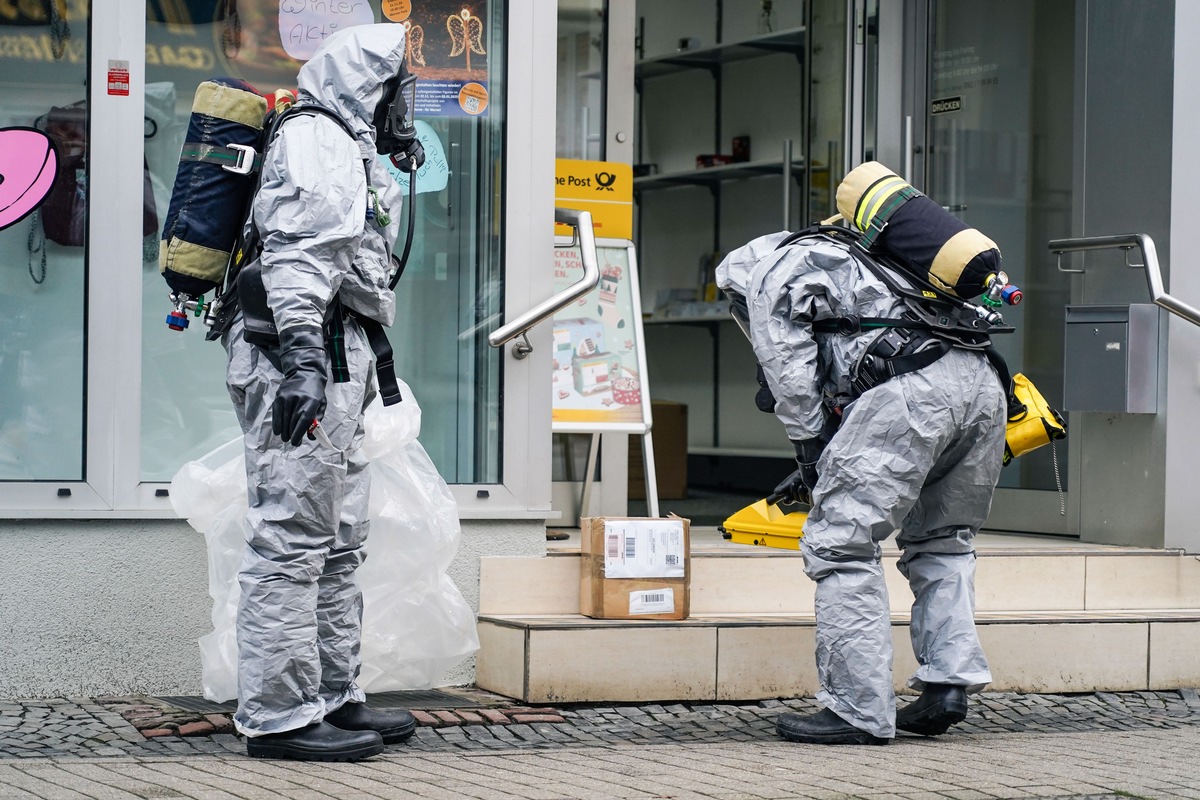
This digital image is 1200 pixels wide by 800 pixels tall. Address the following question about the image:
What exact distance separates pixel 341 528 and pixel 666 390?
305 inches

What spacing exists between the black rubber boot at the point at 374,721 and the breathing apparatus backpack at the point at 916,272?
67.1 inches

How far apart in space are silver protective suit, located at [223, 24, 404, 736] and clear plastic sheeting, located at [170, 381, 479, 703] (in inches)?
25.4

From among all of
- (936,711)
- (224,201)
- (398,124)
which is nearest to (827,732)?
(936,711)

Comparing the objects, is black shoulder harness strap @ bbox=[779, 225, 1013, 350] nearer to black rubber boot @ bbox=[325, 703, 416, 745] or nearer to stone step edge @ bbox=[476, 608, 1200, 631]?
stone step edge @ bbox=[476, 608, 1200, 631]

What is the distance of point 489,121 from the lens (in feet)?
18.7

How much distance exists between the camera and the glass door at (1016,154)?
7.21 metres

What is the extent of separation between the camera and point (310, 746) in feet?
13.4

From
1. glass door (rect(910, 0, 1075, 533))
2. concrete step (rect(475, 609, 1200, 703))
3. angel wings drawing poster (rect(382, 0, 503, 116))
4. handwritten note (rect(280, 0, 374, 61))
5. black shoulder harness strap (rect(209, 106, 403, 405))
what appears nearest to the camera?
black shoulder harness strap (rect(209, 106, 403, 405))

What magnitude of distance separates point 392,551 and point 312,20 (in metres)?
1.99

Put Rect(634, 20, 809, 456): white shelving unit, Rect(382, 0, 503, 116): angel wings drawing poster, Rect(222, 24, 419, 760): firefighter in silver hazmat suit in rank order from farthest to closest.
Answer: Rect(634, 20, 809, 456): white shelving unit, Rect(382, 0, 503, 116): angel wings drawing poster, Rect(222, 24, 419, 760): firefighter in silver hazmat suit

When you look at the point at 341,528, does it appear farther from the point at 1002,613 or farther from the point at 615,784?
the point at 1002,613

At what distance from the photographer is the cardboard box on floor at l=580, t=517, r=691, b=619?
5.26 meters

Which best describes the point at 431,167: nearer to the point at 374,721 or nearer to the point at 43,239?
the point at 43,239

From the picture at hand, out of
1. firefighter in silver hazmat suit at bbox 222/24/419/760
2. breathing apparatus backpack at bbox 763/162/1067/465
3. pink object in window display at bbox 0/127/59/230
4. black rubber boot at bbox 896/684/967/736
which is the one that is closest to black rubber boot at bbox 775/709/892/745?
black rubber boot at bbox 896/684/967/736
